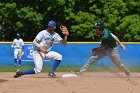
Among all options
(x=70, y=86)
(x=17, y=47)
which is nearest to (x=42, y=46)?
(x=70, y=86)

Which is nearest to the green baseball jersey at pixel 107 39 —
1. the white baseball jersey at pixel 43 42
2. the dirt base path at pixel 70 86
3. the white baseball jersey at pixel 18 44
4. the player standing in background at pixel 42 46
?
the player standing in background at pixel 42 46

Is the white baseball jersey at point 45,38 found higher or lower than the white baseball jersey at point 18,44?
higher

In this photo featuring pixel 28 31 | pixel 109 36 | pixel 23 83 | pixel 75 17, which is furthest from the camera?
pixel 28 31

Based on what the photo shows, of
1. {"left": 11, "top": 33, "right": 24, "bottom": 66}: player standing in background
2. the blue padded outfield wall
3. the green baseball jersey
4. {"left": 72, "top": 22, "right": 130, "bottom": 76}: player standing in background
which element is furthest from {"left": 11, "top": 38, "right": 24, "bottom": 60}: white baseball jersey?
the green baseball jersey

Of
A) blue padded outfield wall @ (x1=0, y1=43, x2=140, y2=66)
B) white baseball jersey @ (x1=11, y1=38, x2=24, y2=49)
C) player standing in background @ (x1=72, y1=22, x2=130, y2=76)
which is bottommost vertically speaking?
blue padded outfield wall @ (x1=0, y1=43, x2=140, y2=66)

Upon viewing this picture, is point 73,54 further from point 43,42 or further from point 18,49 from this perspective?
point 43,42

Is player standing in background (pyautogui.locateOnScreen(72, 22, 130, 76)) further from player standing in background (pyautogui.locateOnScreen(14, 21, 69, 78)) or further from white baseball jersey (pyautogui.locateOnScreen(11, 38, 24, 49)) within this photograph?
white baseball jersey (pyautogui.locateOnScreen(11, 38, 24, 49))

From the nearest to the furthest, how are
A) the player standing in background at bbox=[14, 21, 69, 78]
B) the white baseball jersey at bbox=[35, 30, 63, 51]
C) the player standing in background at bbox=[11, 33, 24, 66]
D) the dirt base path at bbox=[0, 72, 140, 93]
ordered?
the dirt base path at bbox=[0, 72, 140, 93] → the player standing in background at bbox=[14, 21, 69, 78] → the white baseball jersey at bbox=[35, 30, 63, 51] → the player standing in background at bbox=[11, 33, 24, 66]

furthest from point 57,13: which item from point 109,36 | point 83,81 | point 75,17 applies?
point 83,81

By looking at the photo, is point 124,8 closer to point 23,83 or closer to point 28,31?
Answer: point 28,31

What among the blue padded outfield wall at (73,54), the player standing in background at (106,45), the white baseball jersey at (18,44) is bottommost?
the blue padded outfield wall at (73,54)

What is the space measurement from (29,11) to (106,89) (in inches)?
950

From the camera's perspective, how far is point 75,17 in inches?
1286

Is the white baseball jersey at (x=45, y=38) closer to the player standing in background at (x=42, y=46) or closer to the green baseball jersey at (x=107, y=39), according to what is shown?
the player standing in background at (x=42, y=46)
